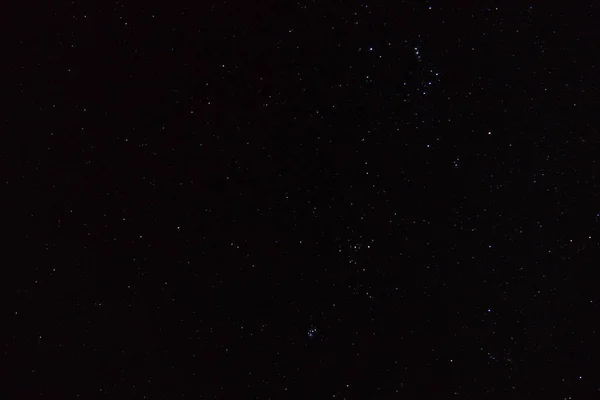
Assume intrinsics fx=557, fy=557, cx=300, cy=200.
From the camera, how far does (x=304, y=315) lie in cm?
41

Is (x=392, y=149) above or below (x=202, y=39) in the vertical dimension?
below

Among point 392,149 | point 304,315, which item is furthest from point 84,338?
point 392,149

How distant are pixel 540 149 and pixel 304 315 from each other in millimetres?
205

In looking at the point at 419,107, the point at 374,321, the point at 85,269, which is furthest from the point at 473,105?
the point at 85,269

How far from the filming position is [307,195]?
15.7 inches

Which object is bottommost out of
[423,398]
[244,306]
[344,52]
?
[423,398]

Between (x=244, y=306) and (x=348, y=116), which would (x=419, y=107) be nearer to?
(x=348, y=116)

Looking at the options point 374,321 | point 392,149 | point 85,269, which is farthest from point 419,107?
point 85,269

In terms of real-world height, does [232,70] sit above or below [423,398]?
above

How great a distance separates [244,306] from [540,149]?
240mm

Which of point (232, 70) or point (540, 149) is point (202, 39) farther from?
point (540, 149)

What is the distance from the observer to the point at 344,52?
381 mm

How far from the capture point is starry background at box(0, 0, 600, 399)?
382 millimetres

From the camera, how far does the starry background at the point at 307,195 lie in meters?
0.38
